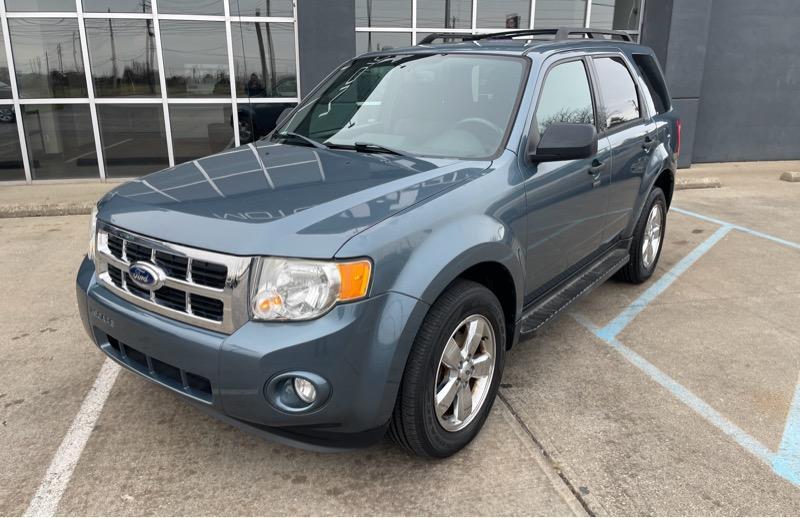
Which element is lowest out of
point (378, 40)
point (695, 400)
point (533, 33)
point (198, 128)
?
point (695, 400)

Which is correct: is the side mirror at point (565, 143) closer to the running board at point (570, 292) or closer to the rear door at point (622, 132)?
the running board at point (570, 292)

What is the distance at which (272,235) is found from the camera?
7.42 feet

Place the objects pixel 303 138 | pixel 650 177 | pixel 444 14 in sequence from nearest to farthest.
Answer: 1. pixel 303 138
2. pixel 650 177
3. pixel 444 14

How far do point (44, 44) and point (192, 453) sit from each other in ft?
27.9

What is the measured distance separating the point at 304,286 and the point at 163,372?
77 centimetres

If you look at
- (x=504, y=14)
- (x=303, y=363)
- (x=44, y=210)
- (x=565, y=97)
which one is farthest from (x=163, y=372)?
(x=504, y=14)

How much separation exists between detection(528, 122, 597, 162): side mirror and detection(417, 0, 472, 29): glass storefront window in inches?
309

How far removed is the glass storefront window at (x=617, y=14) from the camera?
11.2 metres

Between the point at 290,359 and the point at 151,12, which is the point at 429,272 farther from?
the point at 151,12

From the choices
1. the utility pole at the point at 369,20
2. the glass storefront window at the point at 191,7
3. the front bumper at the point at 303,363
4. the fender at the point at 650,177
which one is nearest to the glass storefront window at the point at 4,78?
the glass storefront window at the point at 191,7

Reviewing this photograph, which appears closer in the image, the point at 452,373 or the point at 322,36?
the point at 452,373

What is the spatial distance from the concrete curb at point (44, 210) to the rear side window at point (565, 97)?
20.3 ft

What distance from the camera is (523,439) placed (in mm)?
2969

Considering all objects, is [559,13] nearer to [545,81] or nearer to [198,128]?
[198,128]
